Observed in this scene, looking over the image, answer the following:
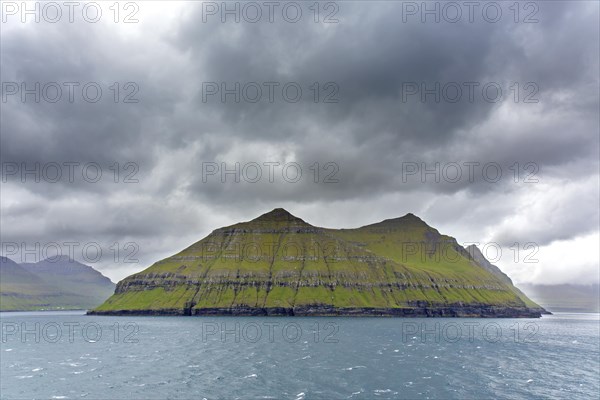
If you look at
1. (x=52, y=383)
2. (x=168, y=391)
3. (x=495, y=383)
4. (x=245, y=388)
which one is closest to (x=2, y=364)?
(x=52, y=383)

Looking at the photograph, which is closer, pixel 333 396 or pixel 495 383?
pixel 333 396

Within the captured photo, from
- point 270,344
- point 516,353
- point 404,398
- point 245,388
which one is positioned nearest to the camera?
point 404,398

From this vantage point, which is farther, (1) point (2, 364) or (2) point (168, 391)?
(1) point (2, 364)

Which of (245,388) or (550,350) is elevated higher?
(245,388)

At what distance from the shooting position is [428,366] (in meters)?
97.5

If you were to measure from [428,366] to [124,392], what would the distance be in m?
64.3

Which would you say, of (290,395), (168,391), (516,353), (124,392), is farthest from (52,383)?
(516,353)

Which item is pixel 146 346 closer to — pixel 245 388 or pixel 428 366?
pixel 245 388

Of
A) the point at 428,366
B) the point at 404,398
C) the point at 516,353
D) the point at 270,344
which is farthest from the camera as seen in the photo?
the point at 270,344

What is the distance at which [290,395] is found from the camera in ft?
223

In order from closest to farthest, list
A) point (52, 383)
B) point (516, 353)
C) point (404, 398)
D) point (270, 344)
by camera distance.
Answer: point (404, 398) < point (52, 383) < point (516, 353) < point (270, 344)

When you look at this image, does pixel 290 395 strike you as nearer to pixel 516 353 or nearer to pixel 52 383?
pixel 52 383

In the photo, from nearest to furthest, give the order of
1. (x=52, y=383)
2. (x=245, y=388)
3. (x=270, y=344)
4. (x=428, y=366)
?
(x=245, y=388) → (x=52, y=383) → (x=428, y=366) → (x=270, y=344)

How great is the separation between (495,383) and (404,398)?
25862 millimetres
